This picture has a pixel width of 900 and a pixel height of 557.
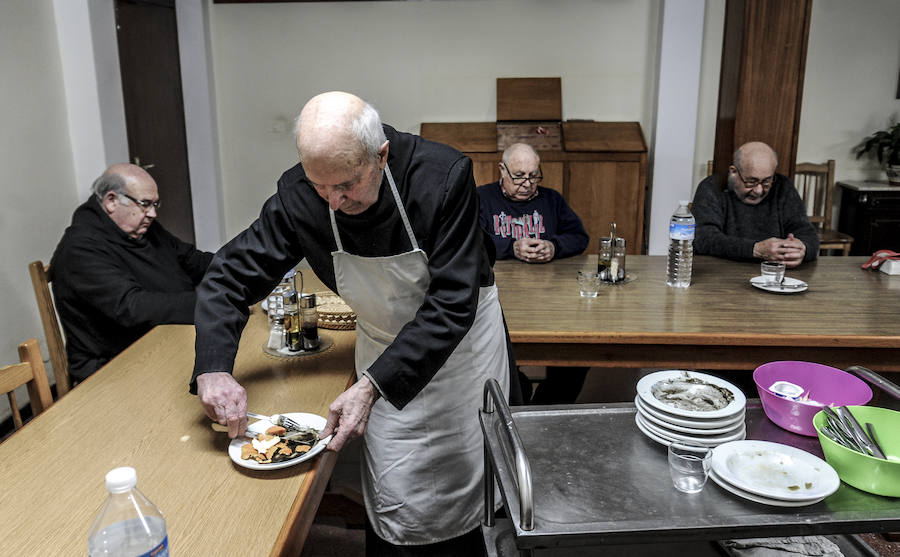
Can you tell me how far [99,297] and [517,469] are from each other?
6.18 ft

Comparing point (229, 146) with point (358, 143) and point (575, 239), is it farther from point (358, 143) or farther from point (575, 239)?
point (358, 143)

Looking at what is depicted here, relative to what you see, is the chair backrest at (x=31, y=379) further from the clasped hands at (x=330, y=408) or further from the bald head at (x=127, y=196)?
the bald head at (x=127, y=196)

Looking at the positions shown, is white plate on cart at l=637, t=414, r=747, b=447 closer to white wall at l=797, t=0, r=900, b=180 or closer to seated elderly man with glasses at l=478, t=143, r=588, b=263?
seated elderly man with glasses at l=478, t=143, r=588, b=263

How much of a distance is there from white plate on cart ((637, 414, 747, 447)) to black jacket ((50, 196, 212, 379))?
169 centimetres

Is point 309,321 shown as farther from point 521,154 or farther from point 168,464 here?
point 521,154

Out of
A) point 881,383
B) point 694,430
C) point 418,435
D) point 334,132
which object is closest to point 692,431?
point 694,430

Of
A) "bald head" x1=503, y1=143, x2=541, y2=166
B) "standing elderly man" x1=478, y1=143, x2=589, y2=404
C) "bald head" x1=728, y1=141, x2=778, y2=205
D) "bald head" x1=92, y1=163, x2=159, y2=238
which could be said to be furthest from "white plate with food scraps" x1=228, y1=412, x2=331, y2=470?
"bald head" x1=728, y1=141, x2=778, y2=205

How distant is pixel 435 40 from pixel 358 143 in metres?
4.47

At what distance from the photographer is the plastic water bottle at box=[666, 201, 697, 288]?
292cm

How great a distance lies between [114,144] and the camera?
4180mm

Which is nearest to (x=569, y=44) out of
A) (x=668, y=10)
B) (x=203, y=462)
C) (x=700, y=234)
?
(x=668, y=10)

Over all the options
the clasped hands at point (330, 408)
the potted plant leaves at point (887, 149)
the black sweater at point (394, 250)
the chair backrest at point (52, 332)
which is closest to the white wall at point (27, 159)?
the chair backrest at point (52, 332)

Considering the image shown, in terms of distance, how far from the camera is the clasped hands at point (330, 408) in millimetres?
1565

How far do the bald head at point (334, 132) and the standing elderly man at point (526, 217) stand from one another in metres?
1.85
